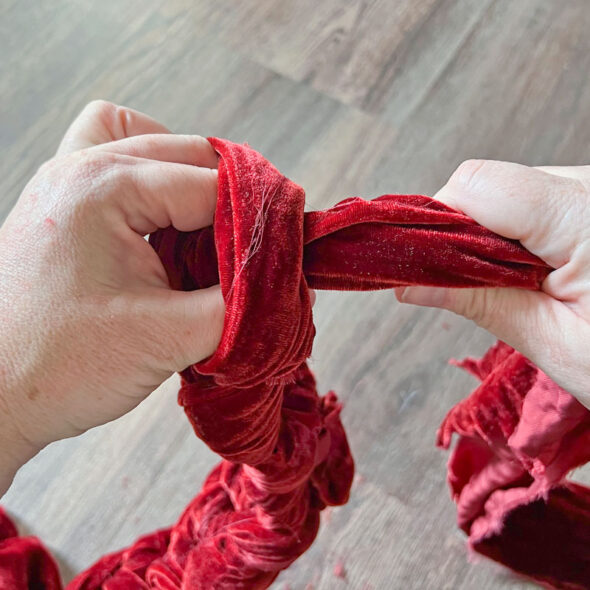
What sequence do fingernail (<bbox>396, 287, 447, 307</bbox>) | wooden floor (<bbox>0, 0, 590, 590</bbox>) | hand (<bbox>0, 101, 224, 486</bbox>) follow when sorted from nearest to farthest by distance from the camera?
hand (<bbox>0, 101, 224, 486</bbox>), fingernail (<bbox>396, 287, 447, 307</bbox>), wooden floor (<bbox>0, 0, 590, 590</bbox>)

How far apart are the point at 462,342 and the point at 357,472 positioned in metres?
0.21

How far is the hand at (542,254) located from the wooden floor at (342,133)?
0.32m

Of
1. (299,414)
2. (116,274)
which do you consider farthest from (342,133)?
(116,274)

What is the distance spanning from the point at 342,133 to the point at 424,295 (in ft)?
1.53

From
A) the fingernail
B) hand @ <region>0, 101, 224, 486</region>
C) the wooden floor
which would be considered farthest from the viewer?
the wooden floor

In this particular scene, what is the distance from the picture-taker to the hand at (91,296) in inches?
13.4

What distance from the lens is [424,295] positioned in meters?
0.45

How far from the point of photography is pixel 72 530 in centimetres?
69

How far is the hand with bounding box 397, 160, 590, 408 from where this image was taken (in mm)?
397

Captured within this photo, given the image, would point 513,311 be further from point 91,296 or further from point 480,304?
point 91,296

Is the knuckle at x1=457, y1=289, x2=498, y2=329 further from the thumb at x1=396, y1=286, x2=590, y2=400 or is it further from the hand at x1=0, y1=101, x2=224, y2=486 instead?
the hand at x1=0, y1=101, x2=224, y2=486

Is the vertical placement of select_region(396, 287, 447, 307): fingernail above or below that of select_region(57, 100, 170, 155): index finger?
below

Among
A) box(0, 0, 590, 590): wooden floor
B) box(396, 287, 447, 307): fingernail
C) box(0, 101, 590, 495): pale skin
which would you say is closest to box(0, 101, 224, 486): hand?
box(0, 101, 590, 495): pale skin

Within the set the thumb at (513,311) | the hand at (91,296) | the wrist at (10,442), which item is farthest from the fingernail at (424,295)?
the wrist at (10,442)
